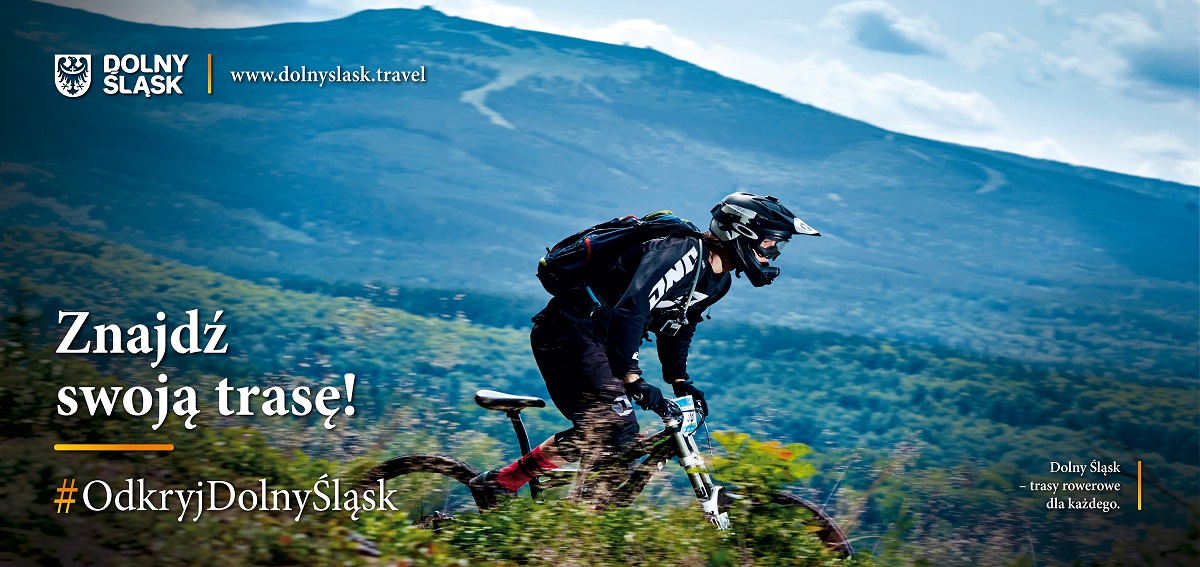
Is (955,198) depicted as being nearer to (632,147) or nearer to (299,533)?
(632,147)

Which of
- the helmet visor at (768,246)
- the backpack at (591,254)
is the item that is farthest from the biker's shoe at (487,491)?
the helmet visor at (768,246)

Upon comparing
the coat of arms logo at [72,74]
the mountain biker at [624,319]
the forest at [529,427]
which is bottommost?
the forest at [529,427]

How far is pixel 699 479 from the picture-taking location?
4.97 m

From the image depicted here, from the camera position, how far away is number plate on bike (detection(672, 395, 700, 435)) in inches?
197

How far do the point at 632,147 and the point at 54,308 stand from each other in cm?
3187

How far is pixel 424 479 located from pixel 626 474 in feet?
3.55

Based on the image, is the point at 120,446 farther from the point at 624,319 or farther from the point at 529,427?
the point at 529,427

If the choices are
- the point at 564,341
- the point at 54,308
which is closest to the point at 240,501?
the point at 564,341

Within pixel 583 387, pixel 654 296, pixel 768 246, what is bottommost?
pixel 583 387

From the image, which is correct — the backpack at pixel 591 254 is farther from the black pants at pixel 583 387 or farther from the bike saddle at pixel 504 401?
the bike saddle at pixel 504 401

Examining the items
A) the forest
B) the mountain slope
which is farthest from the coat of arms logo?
the mountain slope

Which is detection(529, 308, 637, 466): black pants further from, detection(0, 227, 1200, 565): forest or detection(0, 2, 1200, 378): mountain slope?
detection(0, 2, 1200, 378): mountain slope

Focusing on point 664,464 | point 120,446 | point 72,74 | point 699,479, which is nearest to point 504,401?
point 664,464

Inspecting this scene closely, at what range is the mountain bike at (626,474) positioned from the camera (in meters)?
4.95
